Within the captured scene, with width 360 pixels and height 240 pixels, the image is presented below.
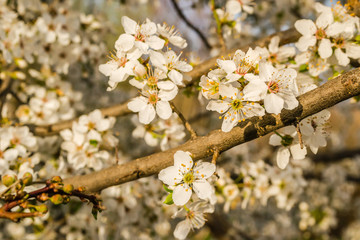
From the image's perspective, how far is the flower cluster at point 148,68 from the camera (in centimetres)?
133

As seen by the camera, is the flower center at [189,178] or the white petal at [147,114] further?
the white petal at [147,114]

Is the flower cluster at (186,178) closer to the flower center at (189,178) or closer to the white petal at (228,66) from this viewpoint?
the flower center at (189,178)

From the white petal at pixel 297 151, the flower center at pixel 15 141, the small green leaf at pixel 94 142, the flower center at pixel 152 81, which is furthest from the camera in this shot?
the small green leaf at pixel 94 142

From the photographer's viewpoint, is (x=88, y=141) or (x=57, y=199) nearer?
(x=57, y=199)

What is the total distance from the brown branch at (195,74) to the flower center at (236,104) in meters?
0.58

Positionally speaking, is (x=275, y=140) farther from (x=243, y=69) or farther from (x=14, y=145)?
(x=14, y=145)

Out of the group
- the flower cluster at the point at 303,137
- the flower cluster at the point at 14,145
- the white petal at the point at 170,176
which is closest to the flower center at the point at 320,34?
the flower cluster at the point at 303,137

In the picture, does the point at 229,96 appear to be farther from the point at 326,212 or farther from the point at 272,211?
the point at 272,211

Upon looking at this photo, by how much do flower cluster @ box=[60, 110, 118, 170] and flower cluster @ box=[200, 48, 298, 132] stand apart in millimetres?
1124

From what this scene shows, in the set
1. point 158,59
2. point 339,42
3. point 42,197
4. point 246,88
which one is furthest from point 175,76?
point 339,42

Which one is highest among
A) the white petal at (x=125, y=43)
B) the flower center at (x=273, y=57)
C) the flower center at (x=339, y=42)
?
the white petal at (x=125, y=43)

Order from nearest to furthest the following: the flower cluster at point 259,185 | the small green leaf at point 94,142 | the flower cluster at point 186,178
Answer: the flower cluster at point 186,178 < the small green leaf at point 94,142 < the flower cluster at point 259,185

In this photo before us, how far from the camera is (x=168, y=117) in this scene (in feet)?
4.42

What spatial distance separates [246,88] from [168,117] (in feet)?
1.22
